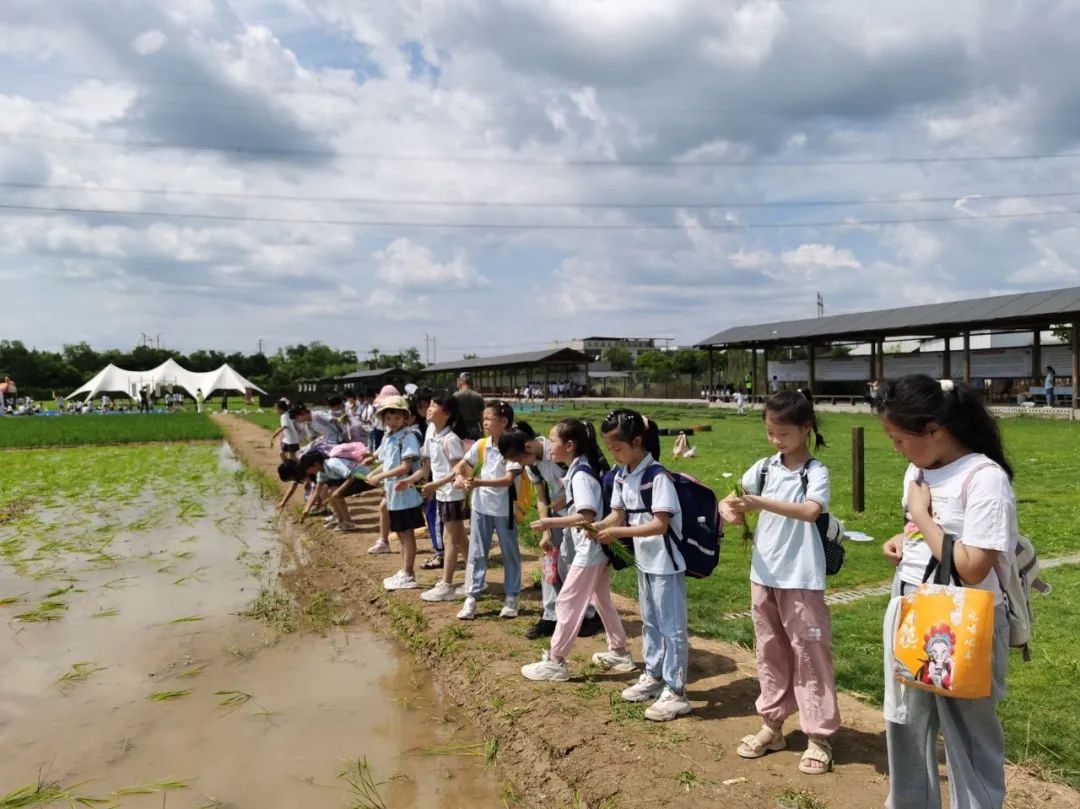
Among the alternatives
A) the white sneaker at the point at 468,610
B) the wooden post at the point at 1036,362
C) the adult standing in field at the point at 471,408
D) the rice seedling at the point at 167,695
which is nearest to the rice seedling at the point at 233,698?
the rice seedling at the point at 167,695

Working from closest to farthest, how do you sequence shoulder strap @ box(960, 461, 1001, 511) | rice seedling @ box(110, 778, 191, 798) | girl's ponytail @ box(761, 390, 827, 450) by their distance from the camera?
shoulder strap @ box(960, 461, 1001, 511), girl's ponytail @ box(761, 390, 827, 450), rice seedling @ box(110, 778, 191, 798)

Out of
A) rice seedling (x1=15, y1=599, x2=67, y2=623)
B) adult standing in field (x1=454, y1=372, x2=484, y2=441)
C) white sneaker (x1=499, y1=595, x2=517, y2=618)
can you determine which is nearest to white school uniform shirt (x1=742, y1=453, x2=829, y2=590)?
white sneaker (x1=499, y1=595, x2=517, y2=618)

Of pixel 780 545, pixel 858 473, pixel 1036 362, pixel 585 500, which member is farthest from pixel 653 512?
pixel 1036 362

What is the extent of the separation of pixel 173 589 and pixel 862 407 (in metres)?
30.5

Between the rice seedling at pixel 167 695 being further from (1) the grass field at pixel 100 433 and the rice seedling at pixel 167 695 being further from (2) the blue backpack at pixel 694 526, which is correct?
(1) the grass field at pixel 100 433

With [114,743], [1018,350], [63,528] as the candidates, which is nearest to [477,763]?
[114,743]

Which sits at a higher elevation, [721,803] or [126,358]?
[126,358]

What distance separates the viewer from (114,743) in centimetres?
422

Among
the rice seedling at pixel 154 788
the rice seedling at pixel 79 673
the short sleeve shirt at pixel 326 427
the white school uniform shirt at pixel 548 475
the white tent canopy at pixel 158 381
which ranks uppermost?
the white tent canopy at pixel 158 381

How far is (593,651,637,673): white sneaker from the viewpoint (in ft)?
15.5

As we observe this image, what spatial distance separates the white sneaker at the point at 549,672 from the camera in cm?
460

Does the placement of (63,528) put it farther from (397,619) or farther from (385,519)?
(397,619)

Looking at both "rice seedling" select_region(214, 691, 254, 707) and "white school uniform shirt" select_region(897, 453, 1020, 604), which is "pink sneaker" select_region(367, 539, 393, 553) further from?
"white school uniform shirt" select_region(897, 453, 1020, 604)

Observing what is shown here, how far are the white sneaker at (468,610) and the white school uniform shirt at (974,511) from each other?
373cm
